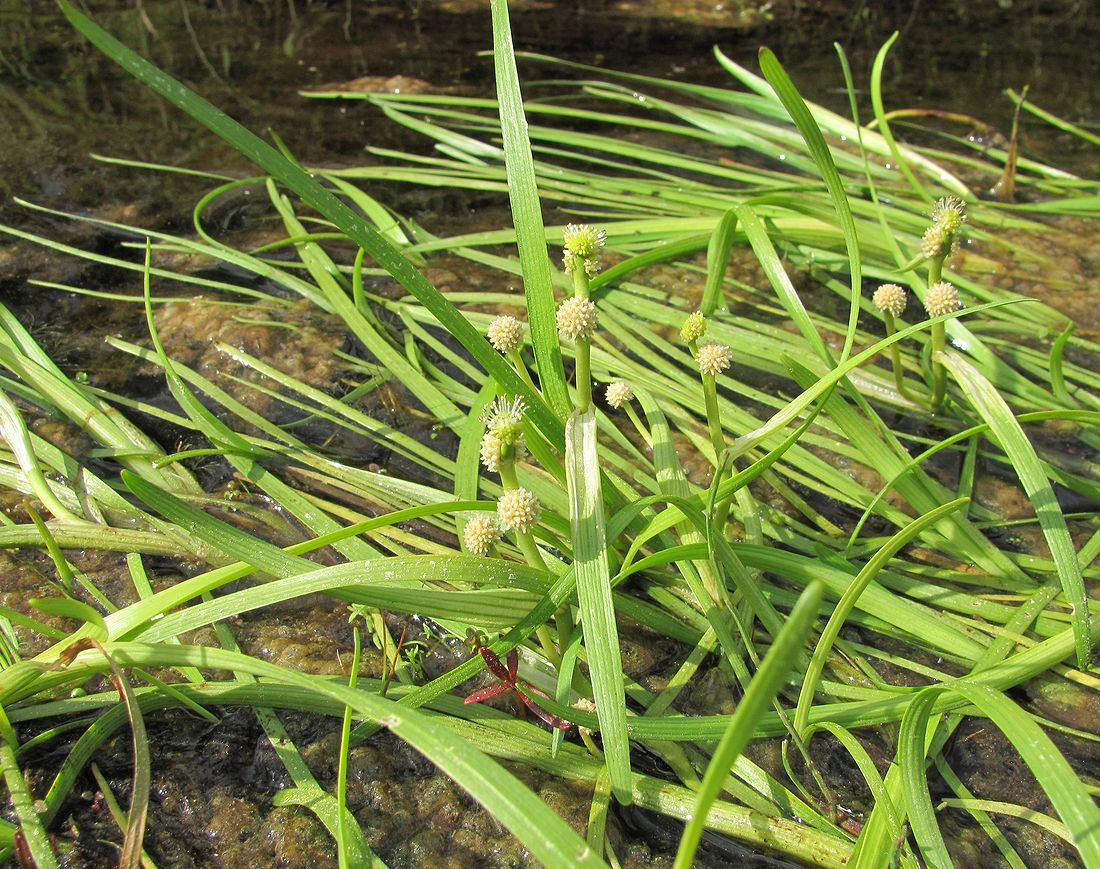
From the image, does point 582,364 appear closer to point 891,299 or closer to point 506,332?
point 506,332

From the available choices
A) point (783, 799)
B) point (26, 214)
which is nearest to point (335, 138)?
point (26, 214)

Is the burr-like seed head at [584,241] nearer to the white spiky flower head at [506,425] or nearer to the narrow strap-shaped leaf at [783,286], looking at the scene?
the white spiky flower head at [506,425]

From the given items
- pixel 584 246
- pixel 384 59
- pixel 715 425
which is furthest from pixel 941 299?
pixel 384 59

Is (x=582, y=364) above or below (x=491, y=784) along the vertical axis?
above

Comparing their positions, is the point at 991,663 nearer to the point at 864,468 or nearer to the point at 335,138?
the point at 864,468

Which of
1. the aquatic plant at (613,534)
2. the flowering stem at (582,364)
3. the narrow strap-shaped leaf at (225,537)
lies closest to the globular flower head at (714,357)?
the aquatic plant at (613,534)

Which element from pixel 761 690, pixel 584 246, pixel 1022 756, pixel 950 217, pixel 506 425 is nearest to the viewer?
Answer: pixel 761 690

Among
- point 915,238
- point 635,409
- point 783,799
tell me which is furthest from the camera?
point 915,238
